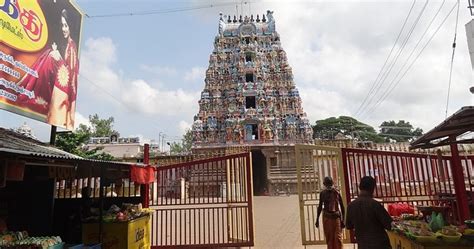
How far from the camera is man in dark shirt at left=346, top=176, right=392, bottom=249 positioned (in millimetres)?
3637

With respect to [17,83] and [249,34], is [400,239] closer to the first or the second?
[17,83]

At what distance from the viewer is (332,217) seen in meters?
5.71

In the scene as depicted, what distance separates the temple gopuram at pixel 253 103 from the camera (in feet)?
89.4

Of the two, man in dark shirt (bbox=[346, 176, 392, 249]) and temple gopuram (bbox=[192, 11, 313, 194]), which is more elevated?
temple gopuram (bbox=[192, 11, 313, 194])

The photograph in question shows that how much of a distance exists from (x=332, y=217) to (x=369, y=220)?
2096mm

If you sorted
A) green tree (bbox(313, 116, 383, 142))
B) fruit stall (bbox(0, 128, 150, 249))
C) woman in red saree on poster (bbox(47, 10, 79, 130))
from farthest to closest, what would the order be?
green tree (bbox(313, 116, 383, 142))
woman in red saree on poster (bbox(47, 10, 79, 130))
fruit stall (bbox(0, 128, 150, 249))

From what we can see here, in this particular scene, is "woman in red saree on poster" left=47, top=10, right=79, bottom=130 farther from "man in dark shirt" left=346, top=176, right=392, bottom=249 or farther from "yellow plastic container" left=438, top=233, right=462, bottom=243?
"yellow plastic container" left=438, top=233, right=462, bottom=243

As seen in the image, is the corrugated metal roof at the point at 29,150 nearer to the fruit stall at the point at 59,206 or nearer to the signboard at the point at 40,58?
the fruit stall at the point at 59,206

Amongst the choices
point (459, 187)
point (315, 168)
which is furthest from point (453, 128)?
point (315, 168)

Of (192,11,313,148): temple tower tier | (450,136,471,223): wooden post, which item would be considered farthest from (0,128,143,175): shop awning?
(192,11,313,148): temple tower tier

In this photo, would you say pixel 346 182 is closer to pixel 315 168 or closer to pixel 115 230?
pixel 315 168

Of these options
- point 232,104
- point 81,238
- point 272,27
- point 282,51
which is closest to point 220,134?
point 232,104

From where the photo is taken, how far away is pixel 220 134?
1117 inches

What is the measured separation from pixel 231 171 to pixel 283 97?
73.7ft
